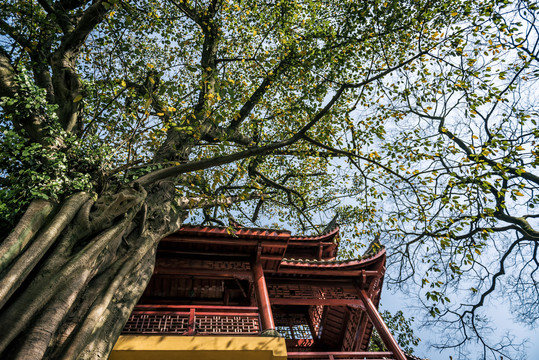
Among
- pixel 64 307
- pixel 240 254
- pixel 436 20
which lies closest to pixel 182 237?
pixel 240 254

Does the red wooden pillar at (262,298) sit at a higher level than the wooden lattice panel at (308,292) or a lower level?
lower

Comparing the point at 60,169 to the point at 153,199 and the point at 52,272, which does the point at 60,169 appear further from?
the point at 153,199

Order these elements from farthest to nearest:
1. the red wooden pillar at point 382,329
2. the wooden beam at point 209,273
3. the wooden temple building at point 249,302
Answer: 1. the wooden beam at point 209,273
2. the red wooden pillar at point 382,329
3. the wooden temple building at point 249,302

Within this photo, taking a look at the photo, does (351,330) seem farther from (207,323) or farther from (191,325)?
(191,325)

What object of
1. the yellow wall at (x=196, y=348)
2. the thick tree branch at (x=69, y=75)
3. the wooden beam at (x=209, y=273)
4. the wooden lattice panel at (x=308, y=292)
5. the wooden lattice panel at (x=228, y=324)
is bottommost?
the yellow wall at (x=196, y=348)

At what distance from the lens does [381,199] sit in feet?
27.1

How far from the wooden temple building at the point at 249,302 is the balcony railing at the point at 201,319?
2 cm

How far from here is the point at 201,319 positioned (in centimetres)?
569

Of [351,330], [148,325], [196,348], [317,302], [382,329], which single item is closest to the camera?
[196,348]

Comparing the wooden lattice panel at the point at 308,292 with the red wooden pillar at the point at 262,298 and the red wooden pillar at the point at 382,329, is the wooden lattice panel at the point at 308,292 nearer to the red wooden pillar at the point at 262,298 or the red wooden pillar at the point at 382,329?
the red wooden pillar at the point at 382,329

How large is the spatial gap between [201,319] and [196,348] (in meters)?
0.98

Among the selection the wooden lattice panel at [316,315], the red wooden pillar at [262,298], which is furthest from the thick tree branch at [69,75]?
the wooden lattice panel at [316,315]

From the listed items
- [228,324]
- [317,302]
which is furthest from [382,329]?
[228,324]

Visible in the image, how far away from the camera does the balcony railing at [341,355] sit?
5.96 metres
